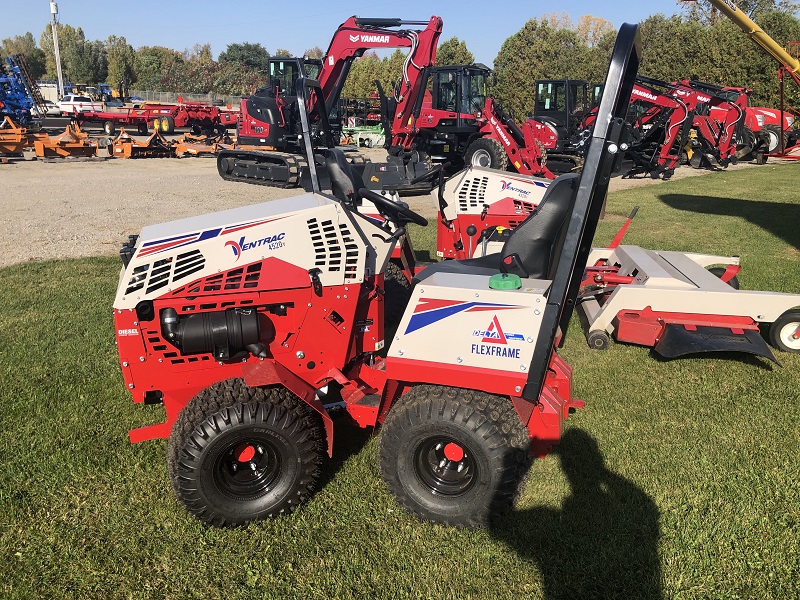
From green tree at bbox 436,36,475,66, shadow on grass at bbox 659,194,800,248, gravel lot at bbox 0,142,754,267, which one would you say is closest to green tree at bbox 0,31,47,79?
green tree at bbox 436,36,475,66

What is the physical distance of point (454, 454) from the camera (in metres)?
3.33

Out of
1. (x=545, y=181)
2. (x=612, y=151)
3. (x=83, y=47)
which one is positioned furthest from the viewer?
(x=83, y=47)

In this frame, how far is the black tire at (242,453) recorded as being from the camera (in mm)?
3141

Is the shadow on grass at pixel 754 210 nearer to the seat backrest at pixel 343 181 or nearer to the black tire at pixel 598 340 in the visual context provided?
the black tire at pixel 598 340

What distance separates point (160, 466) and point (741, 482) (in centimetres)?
347

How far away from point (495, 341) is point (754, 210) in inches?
495

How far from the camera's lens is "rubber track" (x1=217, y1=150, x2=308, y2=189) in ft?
49.2

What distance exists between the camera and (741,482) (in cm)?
373

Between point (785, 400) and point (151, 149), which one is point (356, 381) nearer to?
point (785, 400)

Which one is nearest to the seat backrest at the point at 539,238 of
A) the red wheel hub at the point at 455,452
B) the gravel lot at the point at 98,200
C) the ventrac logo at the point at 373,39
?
the red wheel hub at the point at 455,452

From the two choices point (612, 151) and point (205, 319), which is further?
point (205, 319)

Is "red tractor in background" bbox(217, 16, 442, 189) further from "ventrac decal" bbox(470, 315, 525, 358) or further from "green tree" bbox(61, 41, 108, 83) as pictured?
"green tree" bbox(61, 41, 108, 83)

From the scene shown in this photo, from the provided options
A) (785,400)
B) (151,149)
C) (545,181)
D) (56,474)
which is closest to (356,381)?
(56,474)

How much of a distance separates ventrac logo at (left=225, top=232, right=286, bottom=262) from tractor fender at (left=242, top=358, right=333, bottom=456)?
589mm
